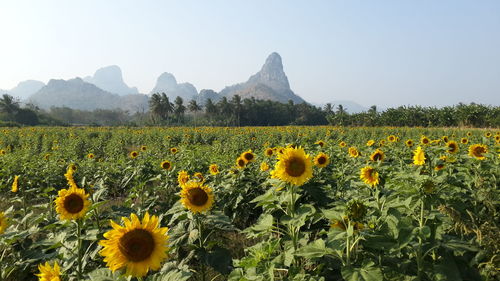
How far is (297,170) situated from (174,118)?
262 feet

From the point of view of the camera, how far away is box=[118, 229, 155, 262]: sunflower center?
1688mm

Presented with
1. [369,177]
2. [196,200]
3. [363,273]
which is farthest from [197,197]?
[369,177]

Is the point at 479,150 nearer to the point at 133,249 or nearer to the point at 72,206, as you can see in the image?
the point at 133,249

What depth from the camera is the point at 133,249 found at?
5.54 feet

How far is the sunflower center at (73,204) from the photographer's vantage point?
7.72 ft

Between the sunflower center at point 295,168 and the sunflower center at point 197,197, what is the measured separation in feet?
2.30

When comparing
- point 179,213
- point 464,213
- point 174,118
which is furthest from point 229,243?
point 174,118

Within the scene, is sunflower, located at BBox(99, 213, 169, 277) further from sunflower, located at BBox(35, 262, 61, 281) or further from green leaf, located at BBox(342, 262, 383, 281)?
green leaf, located at BBox(342, 262, 383, 281)

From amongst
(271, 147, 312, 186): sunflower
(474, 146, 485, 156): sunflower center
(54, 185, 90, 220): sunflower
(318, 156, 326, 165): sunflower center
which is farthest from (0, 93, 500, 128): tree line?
(54, 185, 90, 220): sunflower

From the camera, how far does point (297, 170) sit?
2.45 metres

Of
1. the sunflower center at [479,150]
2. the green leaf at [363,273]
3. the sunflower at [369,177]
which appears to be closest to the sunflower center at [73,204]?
the green leaf at [363,273]

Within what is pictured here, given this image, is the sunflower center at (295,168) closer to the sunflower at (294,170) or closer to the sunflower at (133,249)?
the sunflower at (294,170)

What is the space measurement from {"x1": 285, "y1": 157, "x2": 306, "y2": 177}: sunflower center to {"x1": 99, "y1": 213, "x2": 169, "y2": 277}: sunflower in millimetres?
1074

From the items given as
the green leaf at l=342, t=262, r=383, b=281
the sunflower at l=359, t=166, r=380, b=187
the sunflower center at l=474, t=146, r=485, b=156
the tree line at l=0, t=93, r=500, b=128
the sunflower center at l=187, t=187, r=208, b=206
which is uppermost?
the tree line at l=0, t=93, r=500, b=128
